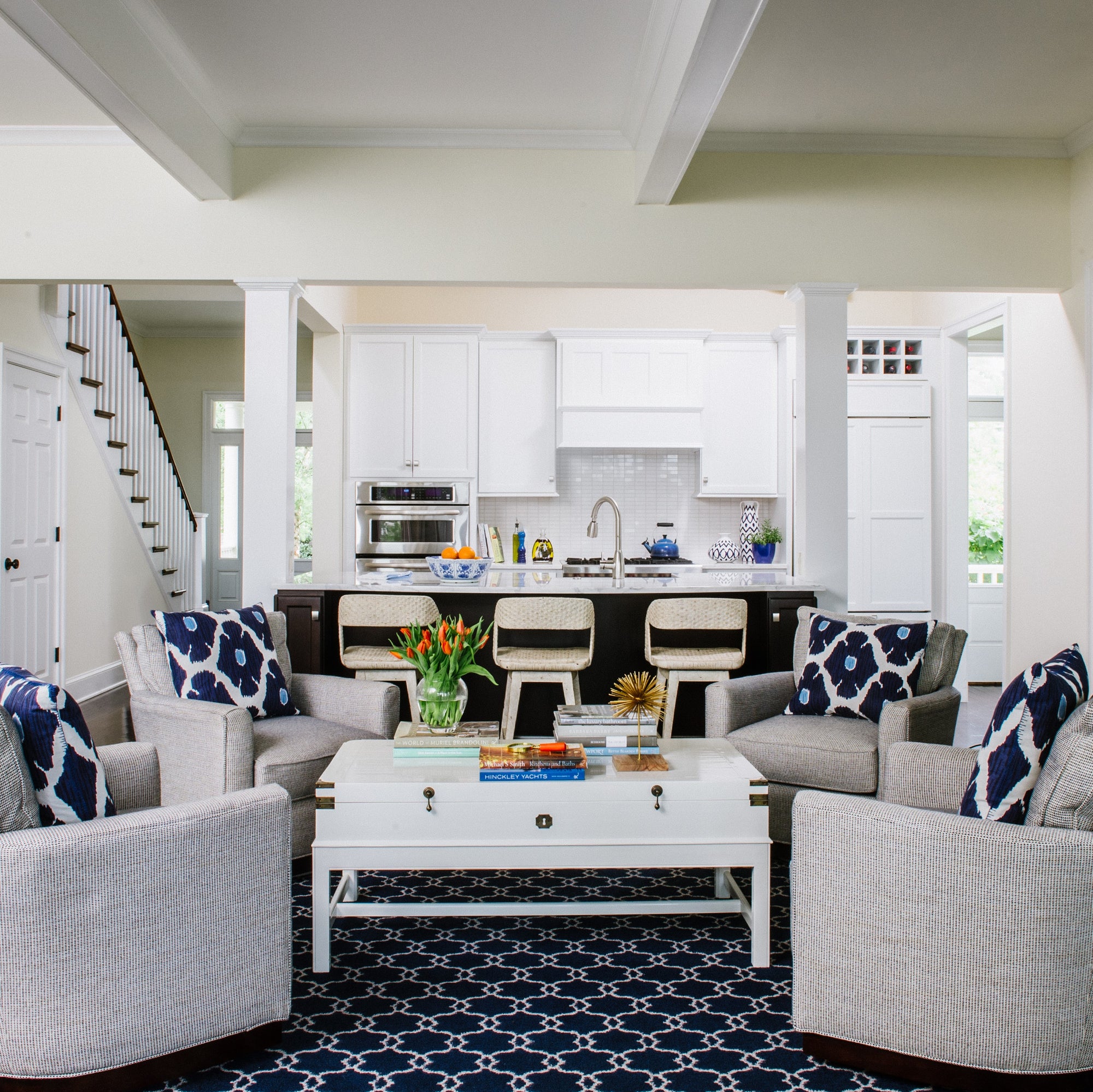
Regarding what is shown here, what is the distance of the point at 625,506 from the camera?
7195 millimetres

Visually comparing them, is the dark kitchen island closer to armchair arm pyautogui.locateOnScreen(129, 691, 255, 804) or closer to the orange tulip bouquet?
armchair arm pyautogui.locateOnScreen(129, 691, 255, 804)

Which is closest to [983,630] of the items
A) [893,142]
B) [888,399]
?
[888,399]

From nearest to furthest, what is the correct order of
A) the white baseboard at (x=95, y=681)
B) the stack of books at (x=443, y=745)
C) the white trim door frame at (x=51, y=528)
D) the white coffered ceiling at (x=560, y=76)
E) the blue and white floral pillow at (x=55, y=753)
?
the blue and white floral pillow at (x=55, y=753)
the stack of books at (x=443, y=745)
the white coffered ceiling at (x=560, y=76)
the white trim door frame at (x=51, y=528)
the white baseboard at (x=95, y=681)

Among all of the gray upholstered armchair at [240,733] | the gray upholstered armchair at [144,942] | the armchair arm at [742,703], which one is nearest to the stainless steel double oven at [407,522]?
the gray upholstered armchair at [240,733]

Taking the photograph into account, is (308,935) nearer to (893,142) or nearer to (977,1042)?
(977,1042)

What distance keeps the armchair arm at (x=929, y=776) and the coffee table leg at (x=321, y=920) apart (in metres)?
1.53

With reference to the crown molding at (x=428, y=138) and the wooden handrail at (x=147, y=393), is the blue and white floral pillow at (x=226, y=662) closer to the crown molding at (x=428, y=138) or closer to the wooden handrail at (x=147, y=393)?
the crown molding at (x=428, y=138)

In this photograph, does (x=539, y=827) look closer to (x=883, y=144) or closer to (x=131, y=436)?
(x=883, y=144)

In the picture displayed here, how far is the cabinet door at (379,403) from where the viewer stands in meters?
6.61

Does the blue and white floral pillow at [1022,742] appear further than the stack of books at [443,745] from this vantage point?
No

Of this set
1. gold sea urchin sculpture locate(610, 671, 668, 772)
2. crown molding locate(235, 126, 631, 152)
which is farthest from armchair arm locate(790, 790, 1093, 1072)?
crown molding locate(235, 126, 631, 152)

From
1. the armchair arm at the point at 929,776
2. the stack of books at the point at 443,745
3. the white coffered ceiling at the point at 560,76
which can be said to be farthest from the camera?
the white coffered ceiling at the point at 560,76

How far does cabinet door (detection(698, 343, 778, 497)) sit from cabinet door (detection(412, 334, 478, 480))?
1706mm

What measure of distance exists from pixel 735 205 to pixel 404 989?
3.95 m
